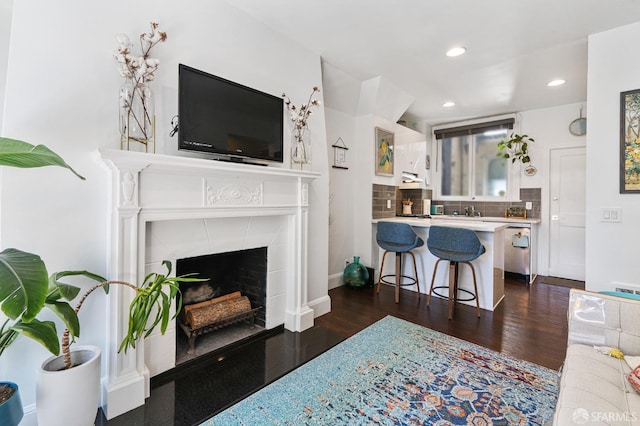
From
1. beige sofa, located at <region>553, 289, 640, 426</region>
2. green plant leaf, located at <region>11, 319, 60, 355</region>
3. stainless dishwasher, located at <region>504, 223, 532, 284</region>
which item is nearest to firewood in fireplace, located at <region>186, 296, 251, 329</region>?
green plant leaf, located at <region>11, 319, 60, 355</region>

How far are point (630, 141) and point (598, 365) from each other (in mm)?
2058

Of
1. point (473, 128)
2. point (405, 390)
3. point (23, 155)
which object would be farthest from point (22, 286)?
point (473, 128)

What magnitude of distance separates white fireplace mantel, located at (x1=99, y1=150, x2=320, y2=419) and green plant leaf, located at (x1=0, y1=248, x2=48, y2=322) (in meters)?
0.51

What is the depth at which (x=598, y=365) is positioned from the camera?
4.18 ft

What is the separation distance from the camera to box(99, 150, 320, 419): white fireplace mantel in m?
1.60

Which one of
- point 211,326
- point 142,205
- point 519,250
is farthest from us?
point 519,250

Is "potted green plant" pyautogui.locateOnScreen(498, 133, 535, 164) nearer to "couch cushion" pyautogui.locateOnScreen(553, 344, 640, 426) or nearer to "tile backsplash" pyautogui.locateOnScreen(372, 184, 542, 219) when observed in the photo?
"tile backsplash" pyautogui.locateOnScreen(372, 184, 542, 219)

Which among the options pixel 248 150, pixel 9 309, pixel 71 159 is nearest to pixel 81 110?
pixel 71 159

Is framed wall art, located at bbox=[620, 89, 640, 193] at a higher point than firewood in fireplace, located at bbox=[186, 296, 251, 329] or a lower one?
higher

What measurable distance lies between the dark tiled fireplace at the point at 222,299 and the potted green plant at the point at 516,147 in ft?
14.5

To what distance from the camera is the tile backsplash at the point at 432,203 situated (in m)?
4.19

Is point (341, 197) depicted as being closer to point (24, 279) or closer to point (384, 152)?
point (384, 152)

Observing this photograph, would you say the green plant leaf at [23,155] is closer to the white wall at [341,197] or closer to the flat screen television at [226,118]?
the flat screen television at [226,118]

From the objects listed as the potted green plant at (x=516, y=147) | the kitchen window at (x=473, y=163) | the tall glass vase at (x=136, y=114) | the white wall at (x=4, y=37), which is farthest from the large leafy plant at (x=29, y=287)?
the kitchen window at (x=473, y=163)
